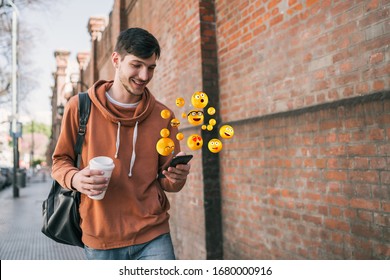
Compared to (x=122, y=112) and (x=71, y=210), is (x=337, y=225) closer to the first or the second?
(x=122, y=112)

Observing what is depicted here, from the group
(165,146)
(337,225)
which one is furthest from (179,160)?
(337,225)

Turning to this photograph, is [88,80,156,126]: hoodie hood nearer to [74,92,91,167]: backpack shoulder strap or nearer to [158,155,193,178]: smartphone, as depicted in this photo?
[74,92,91,167]: backpack shoulder strap

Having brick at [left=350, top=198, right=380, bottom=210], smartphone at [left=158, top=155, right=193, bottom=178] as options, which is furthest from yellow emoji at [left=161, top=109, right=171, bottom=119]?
brick at [left=350, top=198, right=380, bottom=210]

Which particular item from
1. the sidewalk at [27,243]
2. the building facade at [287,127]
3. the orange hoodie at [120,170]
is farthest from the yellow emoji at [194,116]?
the sidewalk at [27,243]

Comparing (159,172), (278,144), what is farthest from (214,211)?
(159,172)

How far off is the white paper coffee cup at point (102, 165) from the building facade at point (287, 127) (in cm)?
166

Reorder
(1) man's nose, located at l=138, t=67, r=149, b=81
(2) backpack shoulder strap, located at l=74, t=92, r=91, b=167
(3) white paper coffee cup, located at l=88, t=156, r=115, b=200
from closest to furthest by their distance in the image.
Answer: (3) white paper coffee cup, located at l=88, t=156, r=115, b=200 < (1) man's nose, located at l=138, t=67, r=149, b=81 < (2) backpack shoulder strap, located at l=74, t=92, r=91, b=167

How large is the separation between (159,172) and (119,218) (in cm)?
34

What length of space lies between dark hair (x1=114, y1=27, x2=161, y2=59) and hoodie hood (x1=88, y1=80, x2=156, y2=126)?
29 centimetres

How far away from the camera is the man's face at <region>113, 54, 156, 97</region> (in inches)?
73.9

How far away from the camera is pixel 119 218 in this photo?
1.94 meters

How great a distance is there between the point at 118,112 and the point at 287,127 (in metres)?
1.64

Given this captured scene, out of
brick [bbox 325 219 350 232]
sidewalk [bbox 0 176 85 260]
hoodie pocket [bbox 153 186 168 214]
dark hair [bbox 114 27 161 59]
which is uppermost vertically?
dark hair [bbox 114 27 161 59]

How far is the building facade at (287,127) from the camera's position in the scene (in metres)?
2.44
